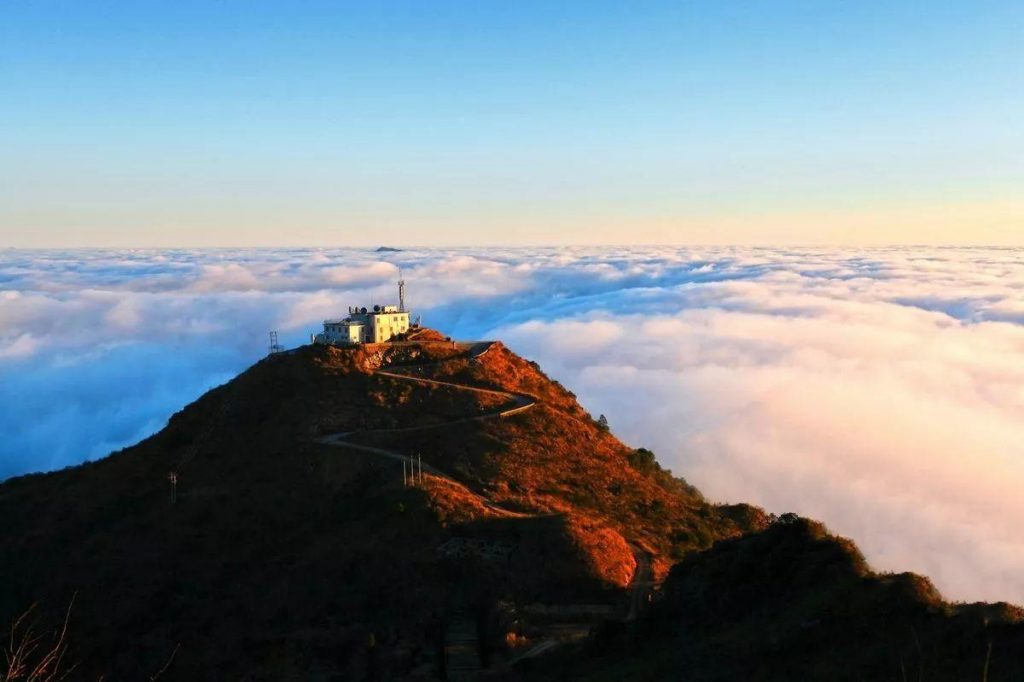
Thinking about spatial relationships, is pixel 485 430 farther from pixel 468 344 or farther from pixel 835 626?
pixel 835 626

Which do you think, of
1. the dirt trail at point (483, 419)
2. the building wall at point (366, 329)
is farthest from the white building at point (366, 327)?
the dirt trail at point (483, 419)

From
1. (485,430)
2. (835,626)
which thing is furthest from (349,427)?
(835,626)

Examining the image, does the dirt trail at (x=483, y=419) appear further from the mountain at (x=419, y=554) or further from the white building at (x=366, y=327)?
the white building at (x=366, y=327)

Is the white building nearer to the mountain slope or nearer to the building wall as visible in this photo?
the building wall

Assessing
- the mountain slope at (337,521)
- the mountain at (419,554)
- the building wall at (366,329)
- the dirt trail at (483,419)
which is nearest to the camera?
the mountain at (419,554)

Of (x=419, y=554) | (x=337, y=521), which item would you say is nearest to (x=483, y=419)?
(x=337, y=521)

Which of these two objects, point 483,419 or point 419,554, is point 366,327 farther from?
point 419,554

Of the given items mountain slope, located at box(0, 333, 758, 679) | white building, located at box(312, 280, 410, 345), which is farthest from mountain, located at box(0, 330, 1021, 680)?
white building, located at box(312, 280, 410, 345)
